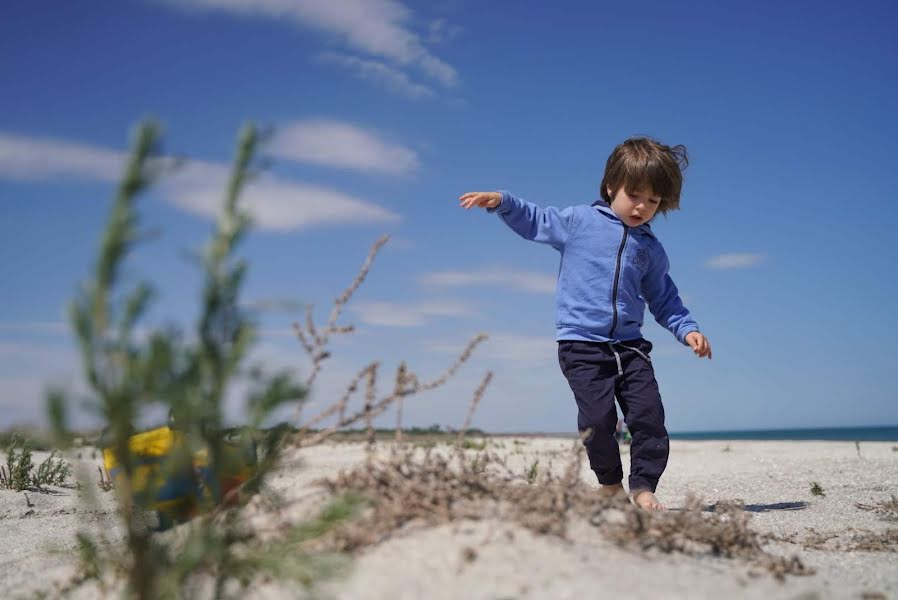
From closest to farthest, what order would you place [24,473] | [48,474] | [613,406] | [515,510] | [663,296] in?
[515,510] < [613,406] < [663,296] < [24,473] < [48,474]

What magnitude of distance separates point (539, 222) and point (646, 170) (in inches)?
32.7

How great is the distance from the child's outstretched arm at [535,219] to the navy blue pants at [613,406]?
792 millimetres

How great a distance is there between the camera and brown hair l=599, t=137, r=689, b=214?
5430 millimetres

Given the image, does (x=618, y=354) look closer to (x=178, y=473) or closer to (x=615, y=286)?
(x=615, y=286)

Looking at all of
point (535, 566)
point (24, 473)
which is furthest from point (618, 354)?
point (24, 473)

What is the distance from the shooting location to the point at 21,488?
279 inches

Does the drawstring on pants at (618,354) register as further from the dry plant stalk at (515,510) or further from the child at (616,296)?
the dry plant stalk at (515,510)

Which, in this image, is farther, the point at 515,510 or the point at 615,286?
the point at 615,286

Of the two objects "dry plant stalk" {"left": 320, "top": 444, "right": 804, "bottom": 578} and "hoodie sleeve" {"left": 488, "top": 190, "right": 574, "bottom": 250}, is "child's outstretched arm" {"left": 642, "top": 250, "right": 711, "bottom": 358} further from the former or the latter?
"dry plant stalk" {"left": 320, "top": 444, "right": 804, "bottom": 578}

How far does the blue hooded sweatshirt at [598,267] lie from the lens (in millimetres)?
5375

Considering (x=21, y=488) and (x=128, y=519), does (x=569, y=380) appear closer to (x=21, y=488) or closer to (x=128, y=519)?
(x=128, y=519)

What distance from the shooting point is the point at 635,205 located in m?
5.50

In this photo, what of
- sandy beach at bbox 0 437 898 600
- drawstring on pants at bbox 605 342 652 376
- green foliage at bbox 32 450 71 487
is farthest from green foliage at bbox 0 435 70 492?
drawstring on pants at bbox 605 342 652 376

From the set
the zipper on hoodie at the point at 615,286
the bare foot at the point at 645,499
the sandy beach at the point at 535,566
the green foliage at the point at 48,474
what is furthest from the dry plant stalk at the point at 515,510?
the green foliage at the point at 48,474
